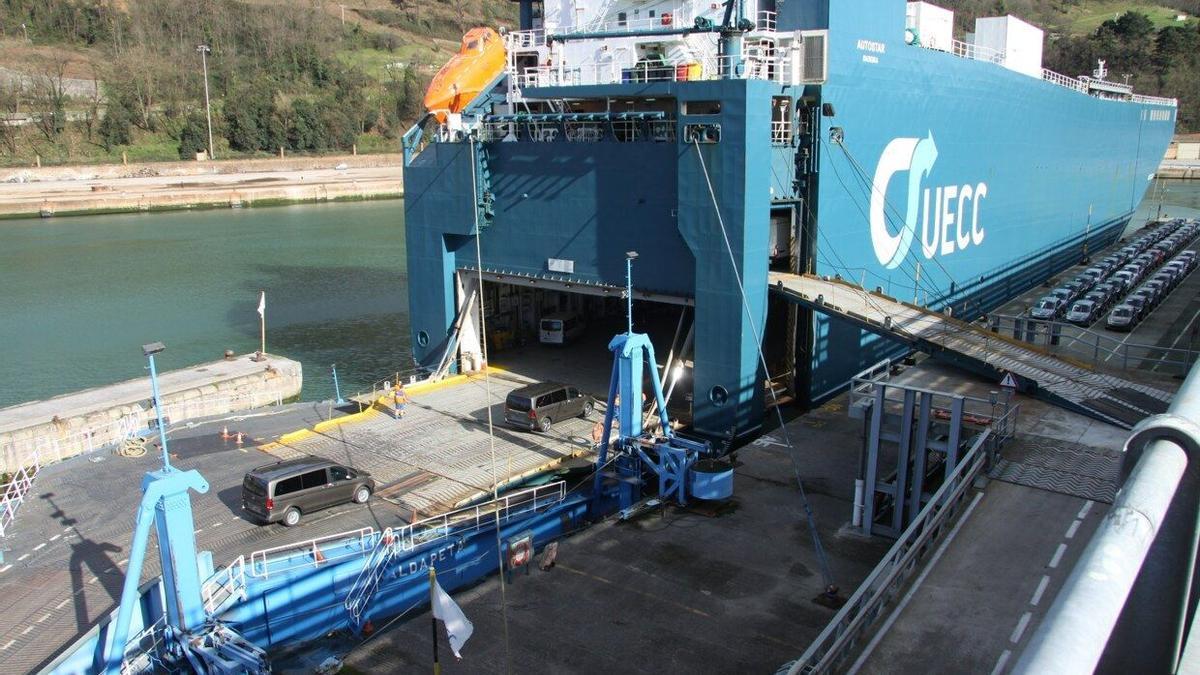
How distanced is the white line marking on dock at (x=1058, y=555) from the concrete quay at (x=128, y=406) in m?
19.2

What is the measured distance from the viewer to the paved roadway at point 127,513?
13688mm

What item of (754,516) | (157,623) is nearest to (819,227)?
(754,516)

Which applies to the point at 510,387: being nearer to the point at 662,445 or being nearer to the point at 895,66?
the point at 662,445

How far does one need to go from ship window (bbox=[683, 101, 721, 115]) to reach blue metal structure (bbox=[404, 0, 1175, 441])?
0.03 metres

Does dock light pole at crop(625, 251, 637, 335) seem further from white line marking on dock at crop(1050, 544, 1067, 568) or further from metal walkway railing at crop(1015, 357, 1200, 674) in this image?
metal walkway railing at crop(1015, 357, 1200, 674)

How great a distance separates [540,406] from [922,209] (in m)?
15.1

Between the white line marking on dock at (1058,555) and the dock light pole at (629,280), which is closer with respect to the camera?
the white line marking on dock at (1058,555)

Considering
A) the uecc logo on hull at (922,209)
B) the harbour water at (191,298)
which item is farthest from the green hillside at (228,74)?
the uecc logo on hull at (922,209)

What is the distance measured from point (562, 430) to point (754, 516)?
6647mm

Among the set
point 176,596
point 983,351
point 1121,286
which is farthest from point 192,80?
point 176,596

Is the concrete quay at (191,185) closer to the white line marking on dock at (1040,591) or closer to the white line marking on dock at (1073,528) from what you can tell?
the white line marking on dock at (1073,528)

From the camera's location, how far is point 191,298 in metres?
46.0

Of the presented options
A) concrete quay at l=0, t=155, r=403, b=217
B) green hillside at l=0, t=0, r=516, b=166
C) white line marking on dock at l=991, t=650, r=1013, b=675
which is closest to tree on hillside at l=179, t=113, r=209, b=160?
green hillside at l=0, t=0, r=516, b=166

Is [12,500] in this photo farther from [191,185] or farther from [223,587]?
[191,185]
